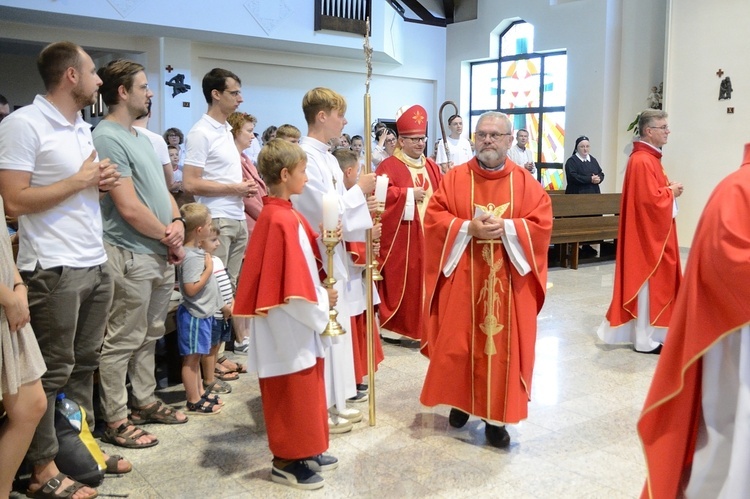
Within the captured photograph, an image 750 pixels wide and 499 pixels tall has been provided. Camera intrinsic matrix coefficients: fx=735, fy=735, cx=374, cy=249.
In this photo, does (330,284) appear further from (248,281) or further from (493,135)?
(493,135)

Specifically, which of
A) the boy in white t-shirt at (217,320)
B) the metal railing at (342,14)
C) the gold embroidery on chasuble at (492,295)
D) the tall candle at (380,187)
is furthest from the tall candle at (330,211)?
the metal railing at (342,14)

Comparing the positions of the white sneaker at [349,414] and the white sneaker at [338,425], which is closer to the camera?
the white sneaker at [338,425]

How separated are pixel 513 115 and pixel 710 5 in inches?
216

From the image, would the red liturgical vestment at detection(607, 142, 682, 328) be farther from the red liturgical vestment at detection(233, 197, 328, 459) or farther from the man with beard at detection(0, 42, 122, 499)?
the man with beard at detection(0, 42, 122, 499)

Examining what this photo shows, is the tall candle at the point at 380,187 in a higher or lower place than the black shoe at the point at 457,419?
higher

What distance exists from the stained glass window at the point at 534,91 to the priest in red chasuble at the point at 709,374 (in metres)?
13.7

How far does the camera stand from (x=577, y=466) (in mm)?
3578

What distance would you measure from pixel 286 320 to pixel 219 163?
6.08 ft

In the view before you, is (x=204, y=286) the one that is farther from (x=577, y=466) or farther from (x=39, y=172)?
(x=577, y=466)

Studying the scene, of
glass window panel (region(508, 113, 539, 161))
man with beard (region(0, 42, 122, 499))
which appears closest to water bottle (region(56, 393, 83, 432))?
man with beard (region(0, 42, 122, 499))

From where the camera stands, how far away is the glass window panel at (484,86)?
1711cm

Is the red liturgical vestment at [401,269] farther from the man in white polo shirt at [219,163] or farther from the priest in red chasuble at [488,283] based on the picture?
the priest in red chasuble at [488,283]

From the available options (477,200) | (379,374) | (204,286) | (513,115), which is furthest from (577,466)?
(513,115)

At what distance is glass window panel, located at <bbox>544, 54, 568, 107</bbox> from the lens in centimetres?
1547
